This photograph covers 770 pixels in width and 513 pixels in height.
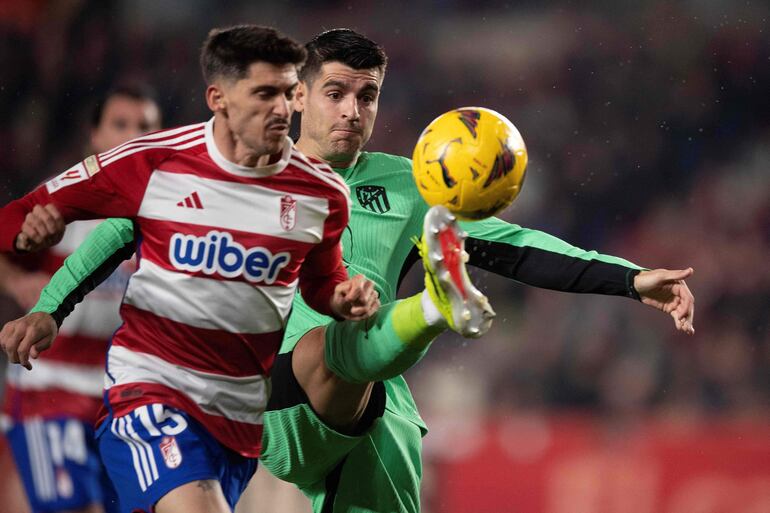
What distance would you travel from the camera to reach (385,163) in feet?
12.6

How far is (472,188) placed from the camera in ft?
9.90

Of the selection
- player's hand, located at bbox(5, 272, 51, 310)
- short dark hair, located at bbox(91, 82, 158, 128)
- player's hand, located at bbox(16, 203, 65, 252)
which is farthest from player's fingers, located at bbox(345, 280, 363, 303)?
short dark hair, located at bbox(91, 82, 158, 128)

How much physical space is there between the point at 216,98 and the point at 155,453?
942mm

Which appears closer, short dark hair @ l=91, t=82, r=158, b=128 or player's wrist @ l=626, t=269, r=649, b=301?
player's wrist @ l=626, t=269, r=649, b=301

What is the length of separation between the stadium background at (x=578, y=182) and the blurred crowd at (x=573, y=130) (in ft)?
0.06

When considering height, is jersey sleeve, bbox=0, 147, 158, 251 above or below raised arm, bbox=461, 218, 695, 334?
above

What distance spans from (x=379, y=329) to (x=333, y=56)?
1.09 metres

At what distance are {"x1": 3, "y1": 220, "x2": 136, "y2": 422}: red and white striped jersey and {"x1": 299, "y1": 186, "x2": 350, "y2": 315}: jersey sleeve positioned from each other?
112cm

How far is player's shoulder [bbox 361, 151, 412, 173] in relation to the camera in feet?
12.5

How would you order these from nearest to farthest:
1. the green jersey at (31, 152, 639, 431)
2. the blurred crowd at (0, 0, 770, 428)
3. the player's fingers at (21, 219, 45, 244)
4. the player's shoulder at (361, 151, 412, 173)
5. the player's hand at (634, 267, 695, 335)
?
the player's fingers at (21, 219, 45, 244), the player's hand at (634, 267, 695, 335), the green jersey at (31, 152, 639, 431), the player's shoulder at (361, 151, 412, 173), the blurred crowd at (0, 0, 770, 428)

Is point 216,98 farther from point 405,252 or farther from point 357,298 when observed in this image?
point 405,252

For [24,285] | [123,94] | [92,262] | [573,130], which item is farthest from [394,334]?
[573,130]

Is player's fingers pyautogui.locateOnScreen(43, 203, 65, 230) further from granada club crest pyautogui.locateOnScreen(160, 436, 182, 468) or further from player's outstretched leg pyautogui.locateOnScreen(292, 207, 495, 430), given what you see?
player's outstretched leg pyautogui.locateOnScreen(292, 207, 495, 430)

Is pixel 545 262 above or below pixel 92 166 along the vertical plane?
below
